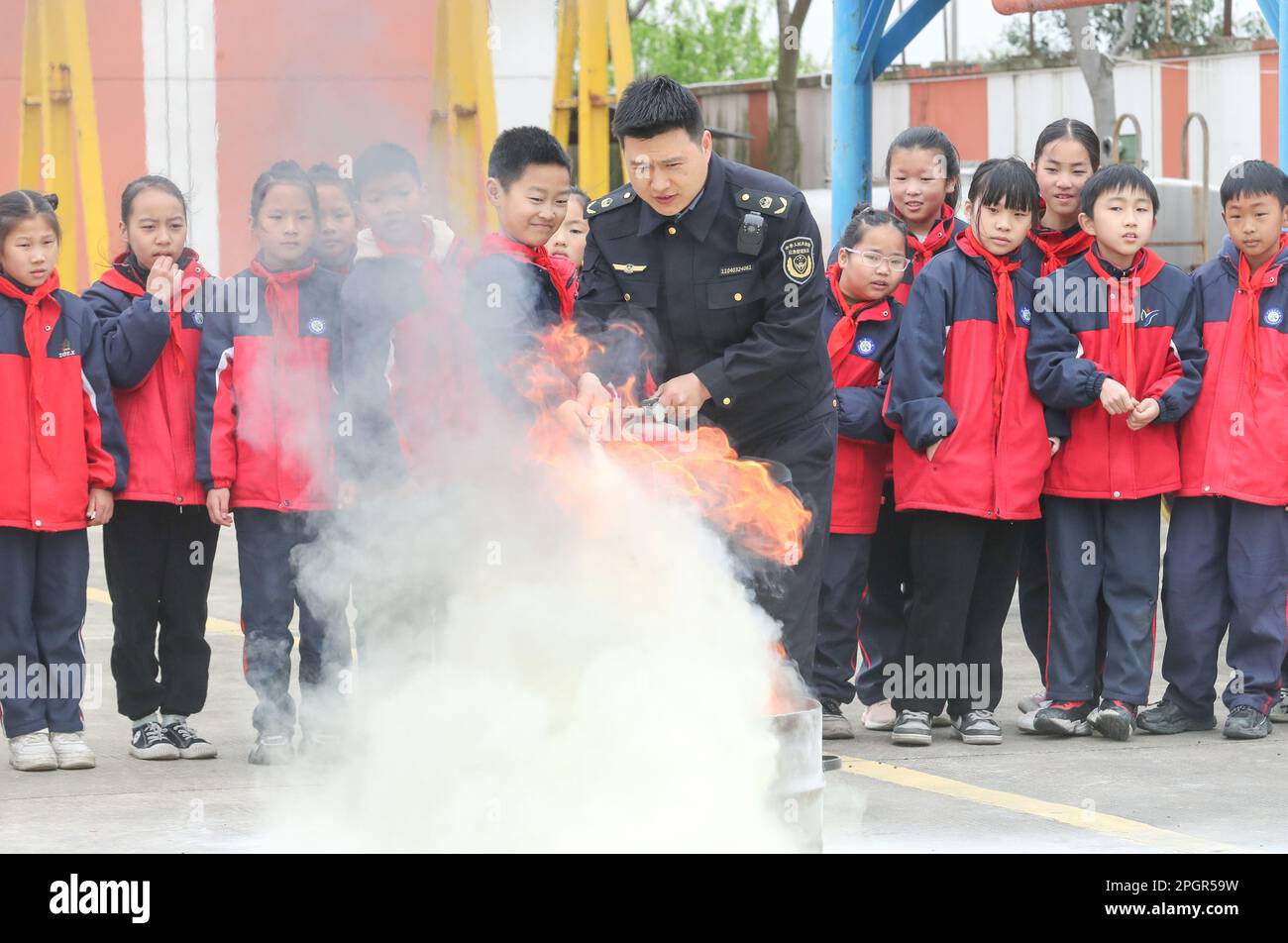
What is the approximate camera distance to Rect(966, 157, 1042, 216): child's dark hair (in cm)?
645

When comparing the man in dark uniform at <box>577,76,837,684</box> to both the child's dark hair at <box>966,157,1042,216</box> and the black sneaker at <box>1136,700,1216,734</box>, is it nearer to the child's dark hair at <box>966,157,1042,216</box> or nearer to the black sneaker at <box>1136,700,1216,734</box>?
the child's dark hair at <box>966,157,1042,216</box>

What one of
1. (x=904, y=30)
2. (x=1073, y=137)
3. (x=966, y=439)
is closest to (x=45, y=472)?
(x=966, y=439)

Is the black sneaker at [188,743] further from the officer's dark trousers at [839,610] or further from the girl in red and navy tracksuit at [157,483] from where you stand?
the officer's dark trousers at [839,610]

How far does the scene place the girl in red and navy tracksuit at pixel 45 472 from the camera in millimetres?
6059

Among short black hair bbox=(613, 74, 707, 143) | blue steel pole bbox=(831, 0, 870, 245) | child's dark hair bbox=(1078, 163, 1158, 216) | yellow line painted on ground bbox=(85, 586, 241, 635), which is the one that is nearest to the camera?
short black hair bbox=(613, 74, 707, 143)

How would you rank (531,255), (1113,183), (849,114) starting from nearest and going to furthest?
(531,255)
(1113,183)
(849,114)

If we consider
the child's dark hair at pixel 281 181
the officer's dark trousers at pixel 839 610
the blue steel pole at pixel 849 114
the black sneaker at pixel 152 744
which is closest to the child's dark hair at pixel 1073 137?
the officer's dark trousers at pixel 839 610

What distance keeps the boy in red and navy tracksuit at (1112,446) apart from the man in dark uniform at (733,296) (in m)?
1.41

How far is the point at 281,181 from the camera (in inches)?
247

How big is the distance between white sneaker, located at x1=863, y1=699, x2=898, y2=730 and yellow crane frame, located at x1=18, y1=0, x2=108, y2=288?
12.9 ft

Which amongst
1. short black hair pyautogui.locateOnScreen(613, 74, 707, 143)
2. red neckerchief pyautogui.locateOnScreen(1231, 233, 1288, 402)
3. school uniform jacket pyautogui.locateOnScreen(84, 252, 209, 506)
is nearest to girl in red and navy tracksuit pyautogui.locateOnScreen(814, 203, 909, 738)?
red neckerchief pyautogui.locateOnScreen(1231, 233, 1288, 402)

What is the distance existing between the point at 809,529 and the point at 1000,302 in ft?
5.24

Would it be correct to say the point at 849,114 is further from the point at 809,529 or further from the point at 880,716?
the point at 809,529
